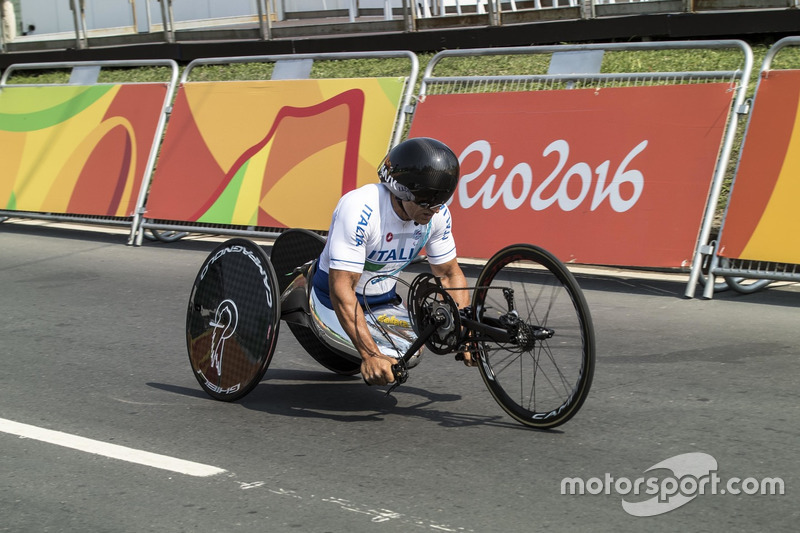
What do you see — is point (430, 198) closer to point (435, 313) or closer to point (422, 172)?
point (422, 172)

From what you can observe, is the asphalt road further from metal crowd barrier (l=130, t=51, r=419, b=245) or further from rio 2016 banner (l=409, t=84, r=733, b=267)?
metal crowd barrier (l=130, t=51, r=419, b=245)

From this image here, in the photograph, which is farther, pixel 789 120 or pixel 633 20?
pixel 633 20

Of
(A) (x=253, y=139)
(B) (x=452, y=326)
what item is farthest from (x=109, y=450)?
(A) (x=253, y=139)

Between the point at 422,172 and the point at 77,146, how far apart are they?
28.3 ft

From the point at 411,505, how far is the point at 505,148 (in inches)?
227

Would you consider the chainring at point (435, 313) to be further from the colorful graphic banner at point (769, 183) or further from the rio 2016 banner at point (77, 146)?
the rio 2016 banner at point (77, 146)

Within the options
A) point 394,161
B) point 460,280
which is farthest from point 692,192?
point 394,161

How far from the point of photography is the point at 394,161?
17.6 feet

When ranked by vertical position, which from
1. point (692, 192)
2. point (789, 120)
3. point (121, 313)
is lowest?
point (121, 313)

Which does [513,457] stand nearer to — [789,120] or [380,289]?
[380,289]

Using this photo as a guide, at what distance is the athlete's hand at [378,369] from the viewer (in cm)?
526

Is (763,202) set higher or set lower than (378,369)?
higher

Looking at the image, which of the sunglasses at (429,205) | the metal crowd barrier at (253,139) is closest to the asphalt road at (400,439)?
the sunglasses at (429,205)

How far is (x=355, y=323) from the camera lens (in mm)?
5391
